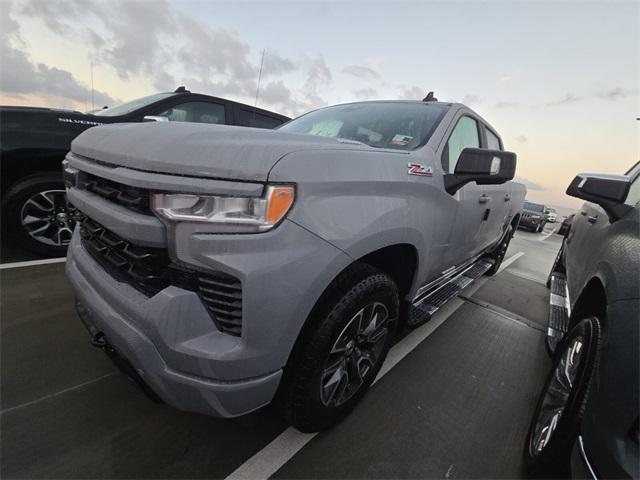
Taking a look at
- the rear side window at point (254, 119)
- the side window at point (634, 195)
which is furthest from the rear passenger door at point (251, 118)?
the side window at point (634, 195)

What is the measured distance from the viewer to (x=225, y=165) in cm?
113

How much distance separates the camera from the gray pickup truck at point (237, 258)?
113 centimetres

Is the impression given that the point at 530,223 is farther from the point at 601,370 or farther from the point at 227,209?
the point at 227,209

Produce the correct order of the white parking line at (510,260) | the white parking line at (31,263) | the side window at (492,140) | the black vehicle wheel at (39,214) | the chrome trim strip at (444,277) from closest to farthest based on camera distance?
the chrome trim strip at (444,277), the black vehicle wheel at (39,214), the white parking line at (31,263), the side window at (492,140), the white parking line at (510,260)

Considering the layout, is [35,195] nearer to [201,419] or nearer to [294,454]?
[201,419]

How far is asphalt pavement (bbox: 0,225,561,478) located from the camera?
1.54 meters

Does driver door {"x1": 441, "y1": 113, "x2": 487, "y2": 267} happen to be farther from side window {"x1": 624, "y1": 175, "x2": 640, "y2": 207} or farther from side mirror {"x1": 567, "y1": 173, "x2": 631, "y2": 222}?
side window {"x1": 624, "y1": 175, "x2": 640, "y2": 207}

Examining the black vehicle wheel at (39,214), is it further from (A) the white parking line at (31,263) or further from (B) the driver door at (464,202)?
(B) the driver door at (464,202)

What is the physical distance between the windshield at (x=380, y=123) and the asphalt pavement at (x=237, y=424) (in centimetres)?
167

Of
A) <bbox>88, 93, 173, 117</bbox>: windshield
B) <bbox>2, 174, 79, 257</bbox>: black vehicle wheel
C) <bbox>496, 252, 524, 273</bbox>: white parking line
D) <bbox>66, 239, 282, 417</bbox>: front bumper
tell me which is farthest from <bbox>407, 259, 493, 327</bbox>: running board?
<bbox>88, 93, 173, 117</bbox>: windshield

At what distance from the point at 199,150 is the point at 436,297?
2.30 metres

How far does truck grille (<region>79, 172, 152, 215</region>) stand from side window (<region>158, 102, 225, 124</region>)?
270 cm

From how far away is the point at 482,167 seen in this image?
1958mm

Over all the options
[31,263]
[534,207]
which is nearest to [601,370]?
[31,263]
